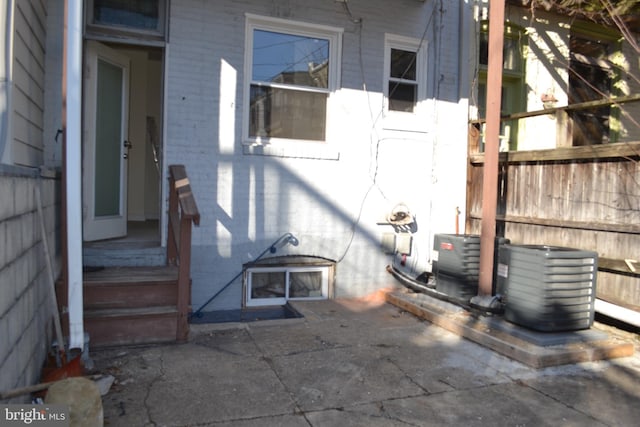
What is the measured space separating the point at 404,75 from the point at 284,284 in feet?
10.1

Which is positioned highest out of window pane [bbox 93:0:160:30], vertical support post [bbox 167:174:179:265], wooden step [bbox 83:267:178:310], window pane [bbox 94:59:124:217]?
window pane [bbox 93:0:160:30]

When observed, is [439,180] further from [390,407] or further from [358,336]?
[390,407]

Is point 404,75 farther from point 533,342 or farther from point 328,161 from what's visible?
point 533,342

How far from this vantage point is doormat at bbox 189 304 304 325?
5.20 m

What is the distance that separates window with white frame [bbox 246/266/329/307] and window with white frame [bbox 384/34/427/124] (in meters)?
2.22

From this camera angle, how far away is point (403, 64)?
6242mm

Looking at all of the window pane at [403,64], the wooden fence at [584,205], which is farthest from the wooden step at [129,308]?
the wooden fence at [584,205]

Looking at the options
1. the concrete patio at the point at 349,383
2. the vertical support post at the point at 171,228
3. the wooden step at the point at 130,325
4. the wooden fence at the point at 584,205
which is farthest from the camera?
the vertical support post at the point at 171,228

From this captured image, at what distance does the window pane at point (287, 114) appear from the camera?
5582 millimetres

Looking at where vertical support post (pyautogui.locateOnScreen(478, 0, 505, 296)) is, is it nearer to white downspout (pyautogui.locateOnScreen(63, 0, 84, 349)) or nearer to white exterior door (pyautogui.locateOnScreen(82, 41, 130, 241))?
white downspout (pyautogui.locateOnScreen(63, 0, 84, 349))

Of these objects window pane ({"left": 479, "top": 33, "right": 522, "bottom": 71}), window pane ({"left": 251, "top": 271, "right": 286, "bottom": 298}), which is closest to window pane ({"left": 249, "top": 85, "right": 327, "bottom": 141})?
window pane ({"left": 251, "top": 271, "right": 286, "bottom": 298})

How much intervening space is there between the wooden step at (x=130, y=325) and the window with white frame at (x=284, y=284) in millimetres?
1402

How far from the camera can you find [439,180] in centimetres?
634

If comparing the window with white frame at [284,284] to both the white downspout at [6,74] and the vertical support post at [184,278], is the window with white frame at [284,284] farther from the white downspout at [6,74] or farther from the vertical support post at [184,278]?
the white downspout at [6,74]
